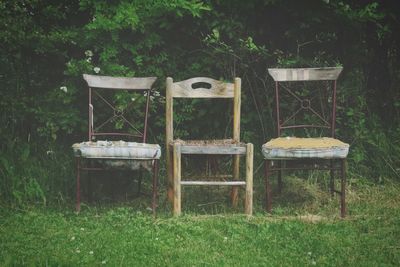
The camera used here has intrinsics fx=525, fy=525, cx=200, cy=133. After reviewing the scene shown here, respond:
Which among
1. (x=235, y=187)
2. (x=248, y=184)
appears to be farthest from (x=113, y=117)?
(x=248, y=184)

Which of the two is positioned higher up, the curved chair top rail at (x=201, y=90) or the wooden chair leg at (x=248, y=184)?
the curved chair top rail at (x=201, y=90)

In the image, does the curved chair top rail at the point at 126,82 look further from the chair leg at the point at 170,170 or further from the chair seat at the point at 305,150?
the chair seat at the point at 305,150

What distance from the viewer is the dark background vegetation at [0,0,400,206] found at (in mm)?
4891

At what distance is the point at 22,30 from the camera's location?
4914mm

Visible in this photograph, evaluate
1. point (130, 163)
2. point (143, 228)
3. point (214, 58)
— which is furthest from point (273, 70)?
point (143, 228)

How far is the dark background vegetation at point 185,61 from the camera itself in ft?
16.0

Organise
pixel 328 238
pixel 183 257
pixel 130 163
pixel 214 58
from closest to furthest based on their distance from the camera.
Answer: pixel 183 257 → pixel 328 238 → pixel 130 163 → pixel 214 58

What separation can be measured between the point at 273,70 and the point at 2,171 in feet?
8.49

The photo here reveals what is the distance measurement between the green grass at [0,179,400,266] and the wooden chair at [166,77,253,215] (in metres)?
0.23

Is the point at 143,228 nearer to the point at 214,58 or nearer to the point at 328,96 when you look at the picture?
the point at 214,58

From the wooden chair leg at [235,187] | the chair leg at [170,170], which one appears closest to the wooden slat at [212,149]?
the chair leg at [170,170]

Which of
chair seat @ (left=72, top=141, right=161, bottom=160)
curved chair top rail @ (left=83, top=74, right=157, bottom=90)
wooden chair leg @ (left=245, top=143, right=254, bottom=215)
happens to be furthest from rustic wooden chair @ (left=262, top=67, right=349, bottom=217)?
curved chair top rail @ (left=83, top=74, right=157, bottom=90)

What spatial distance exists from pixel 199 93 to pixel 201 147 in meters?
0.71

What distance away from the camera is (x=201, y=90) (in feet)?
15.5
